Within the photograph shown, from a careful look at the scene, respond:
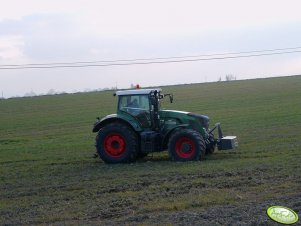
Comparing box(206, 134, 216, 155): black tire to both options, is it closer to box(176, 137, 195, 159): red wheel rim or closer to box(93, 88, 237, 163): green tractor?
box(93, 88, 237, 163): green tractor

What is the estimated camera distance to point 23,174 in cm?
1394

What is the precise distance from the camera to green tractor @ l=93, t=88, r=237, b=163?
1504cm

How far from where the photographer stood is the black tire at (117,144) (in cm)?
1508

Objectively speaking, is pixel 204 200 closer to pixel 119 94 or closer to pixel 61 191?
pixel 61 191

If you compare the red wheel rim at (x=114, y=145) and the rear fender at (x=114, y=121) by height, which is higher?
the rear fender at (x=114, y=121)

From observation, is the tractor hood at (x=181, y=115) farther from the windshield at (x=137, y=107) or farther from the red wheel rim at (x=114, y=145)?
the red wheel rim at (x=114, y=145)

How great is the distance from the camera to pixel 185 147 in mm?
14531

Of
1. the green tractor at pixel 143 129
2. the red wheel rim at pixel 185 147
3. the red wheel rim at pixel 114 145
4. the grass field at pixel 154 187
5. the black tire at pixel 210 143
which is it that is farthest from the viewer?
the red wheel rim at pixel 114 145

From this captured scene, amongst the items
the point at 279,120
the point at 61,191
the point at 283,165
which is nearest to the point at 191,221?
the point at 61,191

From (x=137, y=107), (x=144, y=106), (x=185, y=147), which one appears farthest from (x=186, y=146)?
(x=137, y=107)

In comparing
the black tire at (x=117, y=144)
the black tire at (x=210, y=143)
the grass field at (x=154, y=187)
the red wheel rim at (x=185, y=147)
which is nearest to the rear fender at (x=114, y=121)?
the black tire at (x=117, y=144)

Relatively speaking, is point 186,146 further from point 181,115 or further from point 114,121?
point 114,121

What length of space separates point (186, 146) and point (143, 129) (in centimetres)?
143

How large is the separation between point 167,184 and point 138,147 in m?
4.08
